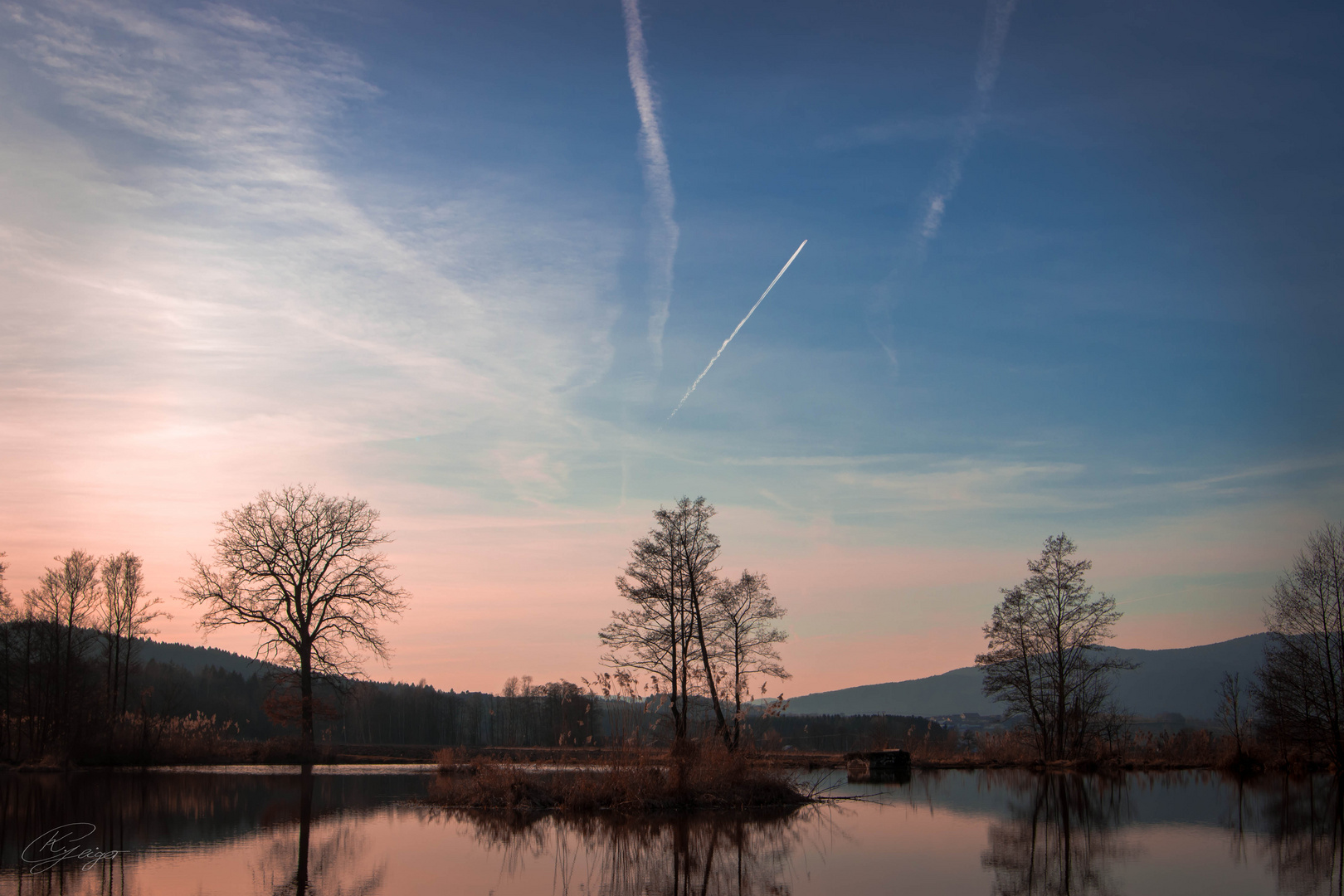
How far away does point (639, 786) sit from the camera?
15.2 m

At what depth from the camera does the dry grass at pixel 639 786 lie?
15.3 meters

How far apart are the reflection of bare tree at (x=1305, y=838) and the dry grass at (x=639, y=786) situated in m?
7.93

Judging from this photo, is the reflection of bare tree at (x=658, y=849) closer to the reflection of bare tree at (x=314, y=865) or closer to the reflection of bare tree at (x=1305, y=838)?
the reflection of bare tree at (x=314, y=865)

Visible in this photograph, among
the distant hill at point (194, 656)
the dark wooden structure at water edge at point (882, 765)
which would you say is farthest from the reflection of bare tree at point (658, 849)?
the distant hill at point (194, 656)

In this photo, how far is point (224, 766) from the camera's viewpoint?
86.6 ft

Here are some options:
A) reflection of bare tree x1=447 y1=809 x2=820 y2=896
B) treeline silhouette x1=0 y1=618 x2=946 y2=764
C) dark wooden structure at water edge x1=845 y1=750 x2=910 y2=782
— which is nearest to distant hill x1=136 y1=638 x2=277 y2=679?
treeline silhouette x1=0 y1=618 x2=946 y2=764

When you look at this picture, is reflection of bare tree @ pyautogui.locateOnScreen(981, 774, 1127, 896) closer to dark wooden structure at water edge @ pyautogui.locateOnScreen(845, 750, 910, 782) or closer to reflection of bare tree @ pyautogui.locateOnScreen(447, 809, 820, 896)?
reflection of bare tree @ pyautogui.locateOnScreen(447, 809, 820, 896)

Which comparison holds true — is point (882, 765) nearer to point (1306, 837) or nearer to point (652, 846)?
point (1306, 837)

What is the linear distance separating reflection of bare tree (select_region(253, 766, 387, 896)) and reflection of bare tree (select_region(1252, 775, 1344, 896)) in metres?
8.78

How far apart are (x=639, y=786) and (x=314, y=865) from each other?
720cm

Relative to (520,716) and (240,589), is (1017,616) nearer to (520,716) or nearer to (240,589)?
(240,589)

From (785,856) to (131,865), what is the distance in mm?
6971

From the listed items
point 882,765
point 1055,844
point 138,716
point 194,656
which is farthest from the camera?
point 194,656

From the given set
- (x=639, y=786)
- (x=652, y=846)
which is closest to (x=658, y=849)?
(x=652, y=846)
